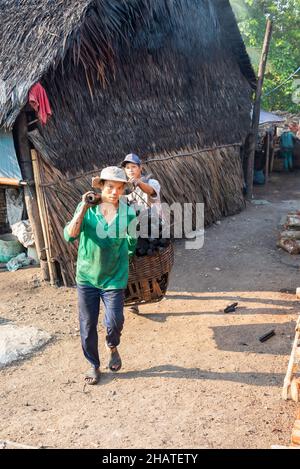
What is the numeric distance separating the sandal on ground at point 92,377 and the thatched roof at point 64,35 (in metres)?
3.25

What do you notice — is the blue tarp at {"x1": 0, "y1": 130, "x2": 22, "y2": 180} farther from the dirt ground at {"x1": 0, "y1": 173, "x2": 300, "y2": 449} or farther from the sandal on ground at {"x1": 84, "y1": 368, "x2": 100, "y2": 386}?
the sandal on ground at {"x1": 84, "y1": 368, "x2": 100, "y2": 386}

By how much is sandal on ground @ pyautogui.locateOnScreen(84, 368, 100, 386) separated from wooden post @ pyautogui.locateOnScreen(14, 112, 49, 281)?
2618 mm

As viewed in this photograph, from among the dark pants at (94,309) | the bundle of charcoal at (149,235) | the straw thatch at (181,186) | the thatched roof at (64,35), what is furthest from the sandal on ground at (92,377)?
the thatched roof at (64,35)

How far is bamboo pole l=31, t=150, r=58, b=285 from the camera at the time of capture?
6005 mm

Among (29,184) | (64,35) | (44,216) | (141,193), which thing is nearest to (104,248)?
(141,193)

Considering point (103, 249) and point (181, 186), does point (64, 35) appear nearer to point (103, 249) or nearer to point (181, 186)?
point (103, 249)

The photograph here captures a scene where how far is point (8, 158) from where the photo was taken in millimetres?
6238

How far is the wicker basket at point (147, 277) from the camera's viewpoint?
4.58 meters

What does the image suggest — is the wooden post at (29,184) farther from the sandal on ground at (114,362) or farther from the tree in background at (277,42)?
the tree in background at (277,42)

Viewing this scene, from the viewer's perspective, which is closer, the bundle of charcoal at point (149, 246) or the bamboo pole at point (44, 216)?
the bundle of charcoal at point (149, 246)

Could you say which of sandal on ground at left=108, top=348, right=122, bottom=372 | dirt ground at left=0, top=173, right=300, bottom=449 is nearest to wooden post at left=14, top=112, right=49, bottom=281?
dirt ground at left=0, top=173, right=300, bottom=449

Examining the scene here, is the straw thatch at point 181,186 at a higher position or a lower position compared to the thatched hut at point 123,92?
lower
